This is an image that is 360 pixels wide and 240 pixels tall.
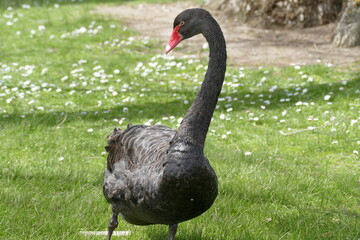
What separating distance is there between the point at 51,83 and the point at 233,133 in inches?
161

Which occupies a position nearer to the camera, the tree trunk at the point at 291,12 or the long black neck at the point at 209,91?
the long black neck at the point at 209,91

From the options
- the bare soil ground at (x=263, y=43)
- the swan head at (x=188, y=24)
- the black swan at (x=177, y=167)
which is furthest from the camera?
the bare soil ground at (x=263, y=43)

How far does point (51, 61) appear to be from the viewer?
1198 centimetres

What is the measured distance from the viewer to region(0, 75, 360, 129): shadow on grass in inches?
341

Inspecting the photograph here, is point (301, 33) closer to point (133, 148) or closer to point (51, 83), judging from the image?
point (51, 83)

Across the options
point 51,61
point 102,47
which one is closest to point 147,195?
point 51,61

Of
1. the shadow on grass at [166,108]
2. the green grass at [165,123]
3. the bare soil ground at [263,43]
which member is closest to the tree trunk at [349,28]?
the bare soil ground at [263,43]

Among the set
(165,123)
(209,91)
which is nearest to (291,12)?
(165,123)

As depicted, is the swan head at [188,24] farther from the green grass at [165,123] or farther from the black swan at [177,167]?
the green grass at [165,123]

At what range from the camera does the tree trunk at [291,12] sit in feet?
42.4

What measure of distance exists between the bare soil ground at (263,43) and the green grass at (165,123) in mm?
545

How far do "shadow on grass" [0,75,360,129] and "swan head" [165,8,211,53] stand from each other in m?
3.99

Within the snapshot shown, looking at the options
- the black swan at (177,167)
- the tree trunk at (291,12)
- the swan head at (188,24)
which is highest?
the swan head at (188,24)

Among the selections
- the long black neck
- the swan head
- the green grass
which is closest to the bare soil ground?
the green grass
